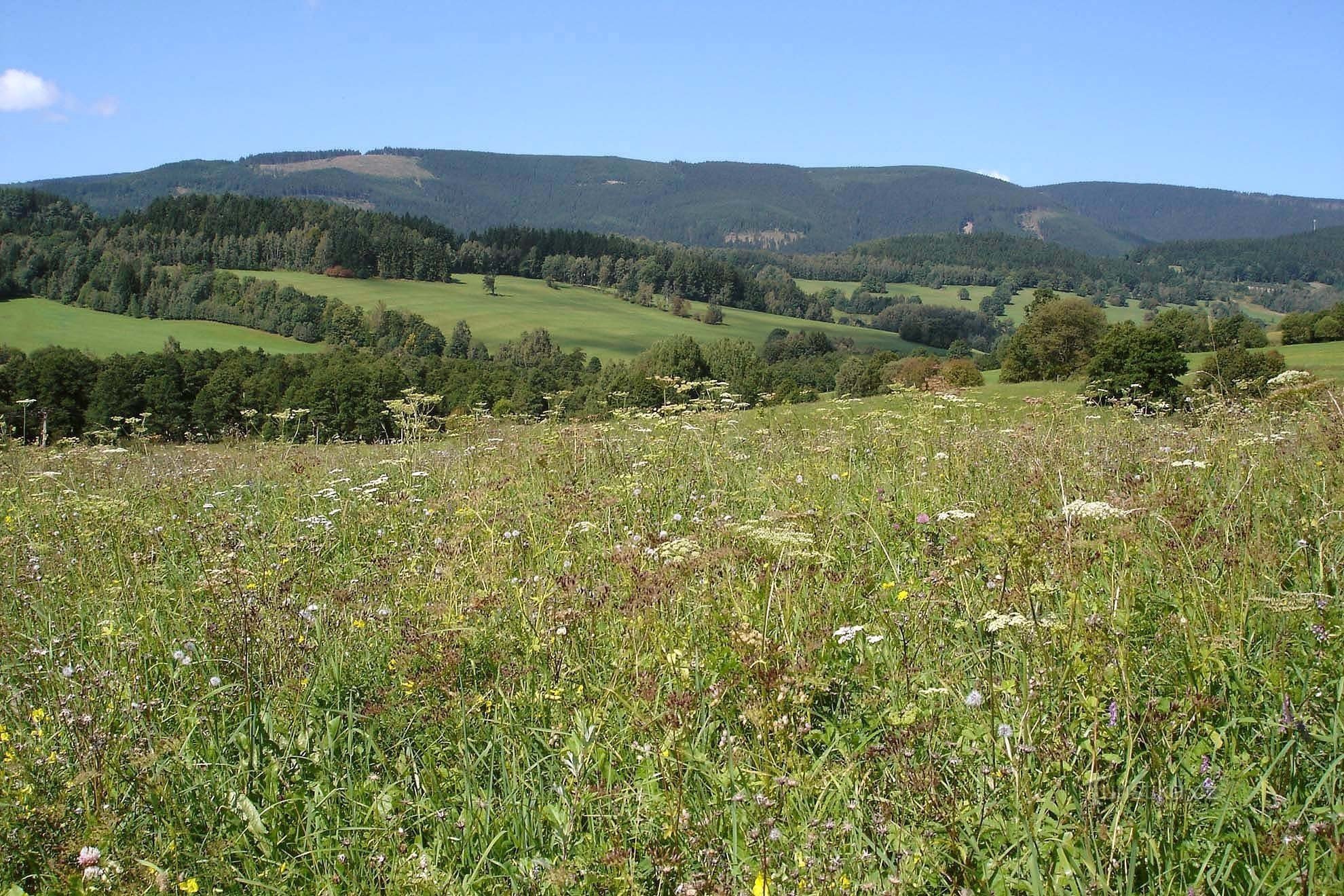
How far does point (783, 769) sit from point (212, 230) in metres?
156

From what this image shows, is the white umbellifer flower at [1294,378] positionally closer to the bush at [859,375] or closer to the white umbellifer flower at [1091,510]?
the white umbellifer flower at [1091,510]

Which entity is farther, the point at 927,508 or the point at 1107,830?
the point at 927,508

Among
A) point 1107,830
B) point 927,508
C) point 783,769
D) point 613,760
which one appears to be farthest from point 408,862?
point 927,508

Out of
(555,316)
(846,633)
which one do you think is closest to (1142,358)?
(846,633)

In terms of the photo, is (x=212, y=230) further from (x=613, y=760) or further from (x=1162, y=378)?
(x=613, y=760)

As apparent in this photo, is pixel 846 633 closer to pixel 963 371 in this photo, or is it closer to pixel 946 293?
pixel 963 371

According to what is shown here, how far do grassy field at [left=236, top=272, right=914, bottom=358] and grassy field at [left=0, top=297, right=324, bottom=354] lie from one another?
18.8 meters

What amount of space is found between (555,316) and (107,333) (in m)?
51.9

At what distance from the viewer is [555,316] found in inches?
4508

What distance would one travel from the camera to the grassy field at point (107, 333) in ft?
268

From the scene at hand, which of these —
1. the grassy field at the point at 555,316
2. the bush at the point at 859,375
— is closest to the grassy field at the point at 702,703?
the bush at the point at 859,375

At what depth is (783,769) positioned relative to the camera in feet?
9.77

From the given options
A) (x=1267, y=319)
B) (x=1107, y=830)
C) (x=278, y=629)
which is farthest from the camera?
(x=1267, y=319)

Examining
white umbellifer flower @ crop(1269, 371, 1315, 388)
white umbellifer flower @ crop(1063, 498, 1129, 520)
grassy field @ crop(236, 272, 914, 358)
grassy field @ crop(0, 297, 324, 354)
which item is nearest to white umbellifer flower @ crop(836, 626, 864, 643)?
white umbellifer flower @ crop(1063, 498, 1129, 520)
